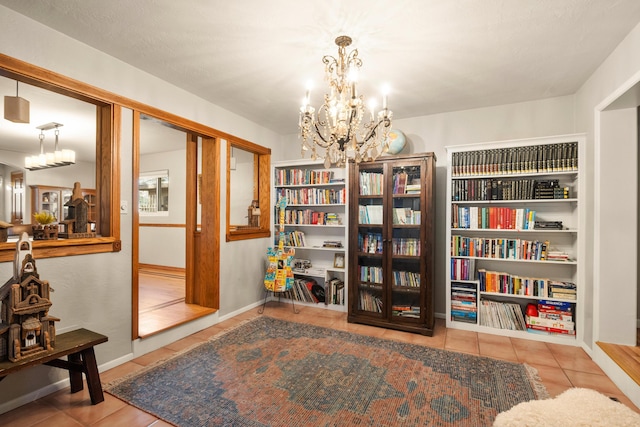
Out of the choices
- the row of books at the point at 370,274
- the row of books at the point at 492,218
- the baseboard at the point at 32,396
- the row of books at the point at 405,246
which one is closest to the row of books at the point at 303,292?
the row of books at the point at 370,274

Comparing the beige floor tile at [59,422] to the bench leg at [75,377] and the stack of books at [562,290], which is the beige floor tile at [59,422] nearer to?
the bench leg at [75,377]

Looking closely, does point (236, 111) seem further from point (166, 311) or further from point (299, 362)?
point (299, 362)

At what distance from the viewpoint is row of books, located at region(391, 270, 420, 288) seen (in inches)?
129

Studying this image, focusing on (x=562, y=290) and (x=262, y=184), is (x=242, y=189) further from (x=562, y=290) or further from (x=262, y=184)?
(x=562, y=290)

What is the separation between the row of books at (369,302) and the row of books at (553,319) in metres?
1.47

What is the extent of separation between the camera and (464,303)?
3271mm

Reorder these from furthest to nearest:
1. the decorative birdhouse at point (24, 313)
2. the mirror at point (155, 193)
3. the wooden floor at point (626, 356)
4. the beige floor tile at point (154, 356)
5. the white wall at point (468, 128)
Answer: the mirror at point (155, 193)
the white wall at point (468, 128)
the beige floor tile at point (154, 356)
the wooden floor at point (626, 356)
the decorative birdhouse at point (24, 313)

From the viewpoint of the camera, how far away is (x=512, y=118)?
3.36 meters

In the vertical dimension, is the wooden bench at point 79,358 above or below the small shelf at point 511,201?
below

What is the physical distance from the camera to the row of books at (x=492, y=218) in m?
3.09

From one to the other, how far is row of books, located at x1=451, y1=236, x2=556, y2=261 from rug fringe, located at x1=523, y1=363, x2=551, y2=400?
1065 millimetres

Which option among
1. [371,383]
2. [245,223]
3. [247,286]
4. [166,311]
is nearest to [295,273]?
[247,286]

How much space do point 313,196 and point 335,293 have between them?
1300 millimetres

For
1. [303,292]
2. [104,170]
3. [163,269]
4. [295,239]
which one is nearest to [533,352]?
[303,292]
